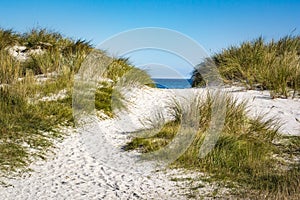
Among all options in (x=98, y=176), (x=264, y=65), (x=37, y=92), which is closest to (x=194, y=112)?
(x=98, y=176)

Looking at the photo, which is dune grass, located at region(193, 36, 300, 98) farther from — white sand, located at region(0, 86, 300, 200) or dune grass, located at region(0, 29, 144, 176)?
dune grass, located at region(0, 29, 144, 176)

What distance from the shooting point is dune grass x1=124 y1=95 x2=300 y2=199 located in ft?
16.4

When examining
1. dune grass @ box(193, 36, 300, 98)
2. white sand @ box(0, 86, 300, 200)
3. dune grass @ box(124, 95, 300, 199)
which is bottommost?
white sand @ box(0, 86, 300, 200)

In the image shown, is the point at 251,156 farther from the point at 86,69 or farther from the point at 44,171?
the point at 86,69

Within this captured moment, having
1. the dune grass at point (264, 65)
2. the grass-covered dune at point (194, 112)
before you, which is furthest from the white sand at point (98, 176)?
the dune grass at point (264, 65)

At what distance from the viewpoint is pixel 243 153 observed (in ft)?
19.4

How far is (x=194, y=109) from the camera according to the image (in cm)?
710

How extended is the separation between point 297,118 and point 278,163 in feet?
9.23

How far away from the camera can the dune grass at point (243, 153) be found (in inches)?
197

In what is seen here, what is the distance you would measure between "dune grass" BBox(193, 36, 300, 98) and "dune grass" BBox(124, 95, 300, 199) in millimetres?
2992

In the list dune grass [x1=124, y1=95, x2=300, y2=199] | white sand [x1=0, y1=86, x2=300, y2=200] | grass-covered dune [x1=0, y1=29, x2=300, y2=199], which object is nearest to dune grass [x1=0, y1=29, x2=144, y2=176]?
grass-covered dune [x1=0, y1=29, x2=300, y2=199]

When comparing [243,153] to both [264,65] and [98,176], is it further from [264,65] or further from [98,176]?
[264,65]

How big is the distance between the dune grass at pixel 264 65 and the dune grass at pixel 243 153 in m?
2.99

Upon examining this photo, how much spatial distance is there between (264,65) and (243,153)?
572 centimetres
